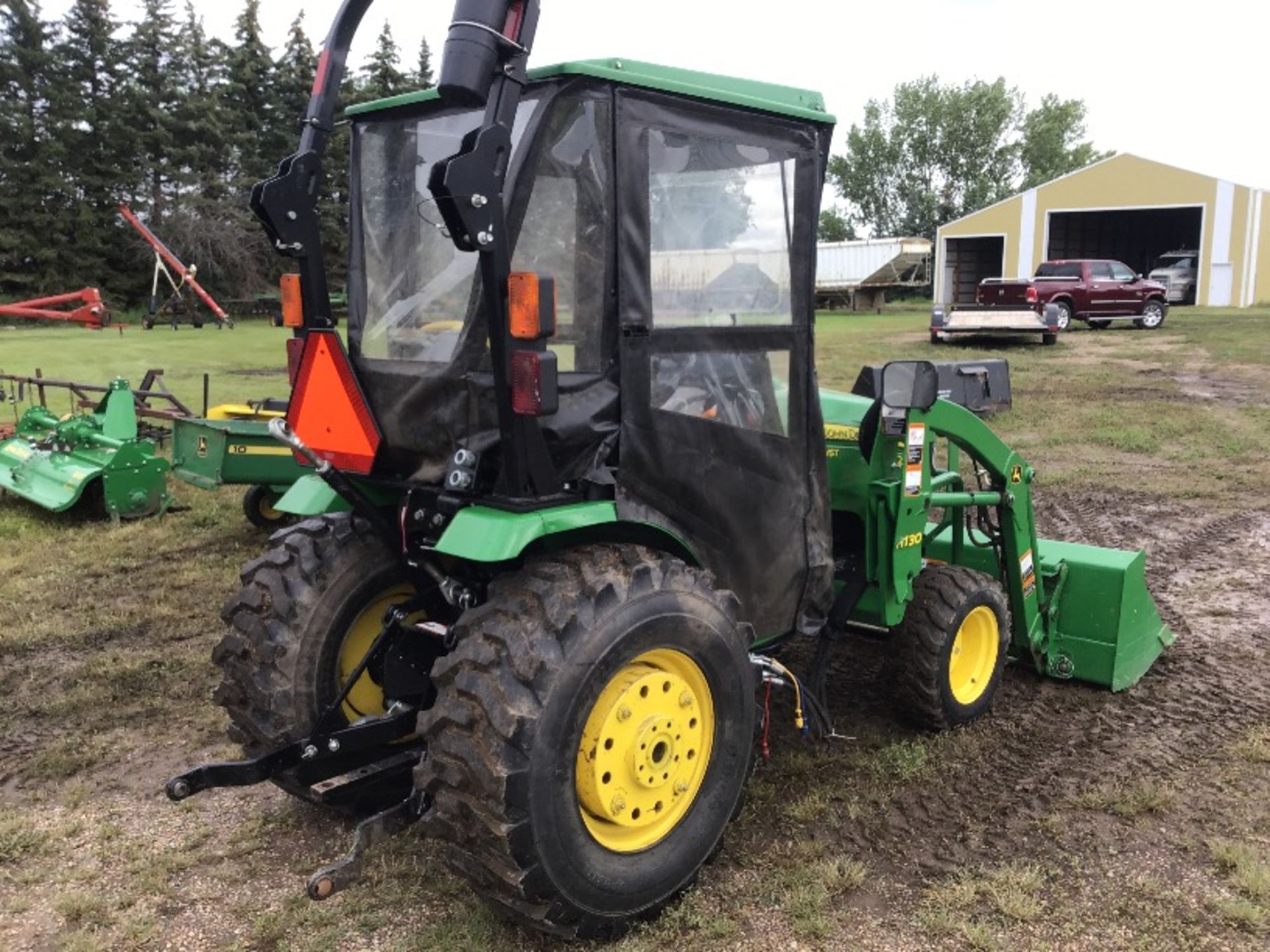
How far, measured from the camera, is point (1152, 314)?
80.3 feet

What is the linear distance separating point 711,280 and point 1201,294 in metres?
35.0

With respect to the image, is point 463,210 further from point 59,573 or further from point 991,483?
point 59,573

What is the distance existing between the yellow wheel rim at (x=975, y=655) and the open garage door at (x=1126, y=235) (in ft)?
115

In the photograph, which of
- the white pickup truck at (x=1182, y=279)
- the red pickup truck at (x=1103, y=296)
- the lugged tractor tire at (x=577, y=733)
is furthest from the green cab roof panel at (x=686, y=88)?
the white pickup truck at (x=1182, y=279)

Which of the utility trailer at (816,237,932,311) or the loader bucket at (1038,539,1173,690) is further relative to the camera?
the utility trailer at (816,237,932,311)

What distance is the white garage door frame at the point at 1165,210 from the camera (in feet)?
108

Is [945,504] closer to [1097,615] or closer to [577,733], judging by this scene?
[1097,615]

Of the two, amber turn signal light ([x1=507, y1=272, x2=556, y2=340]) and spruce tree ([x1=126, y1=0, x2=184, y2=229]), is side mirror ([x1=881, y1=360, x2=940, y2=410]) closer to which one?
amber turn signal light ([x1=507, y1=272, x2=556, y2=340])

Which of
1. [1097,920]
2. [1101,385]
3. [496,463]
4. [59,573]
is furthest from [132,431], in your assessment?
[1101,385]

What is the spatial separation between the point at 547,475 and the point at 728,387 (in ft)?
2.52

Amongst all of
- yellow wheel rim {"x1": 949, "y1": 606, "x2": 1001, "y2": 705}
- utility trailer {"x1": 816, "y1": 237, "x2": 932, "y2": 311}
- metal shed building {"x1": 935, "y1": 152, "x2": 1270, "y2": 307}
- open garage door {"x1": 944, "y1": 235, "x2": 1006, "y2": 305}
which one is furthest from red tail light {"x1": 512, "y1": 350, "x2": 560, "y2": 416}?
open garage door {"x1": 944, "y1": 235, "x2": 1006, "y2": 305}

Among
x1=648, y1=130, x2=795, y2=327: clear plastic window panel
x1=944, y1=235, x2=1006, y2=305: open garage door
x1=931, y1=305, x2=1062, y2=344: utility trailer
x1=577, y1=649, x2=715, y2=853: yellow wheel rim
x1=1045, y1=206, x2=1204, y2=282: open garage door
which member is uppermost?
x1=1045, y1=206, x2=1204, y2=282: open garage door

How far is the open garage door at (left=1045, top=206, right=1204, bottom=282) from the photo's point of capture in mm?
37312

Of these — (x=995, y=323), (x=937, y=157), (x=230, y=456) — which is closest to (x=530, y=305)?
(x=230, y=456)
